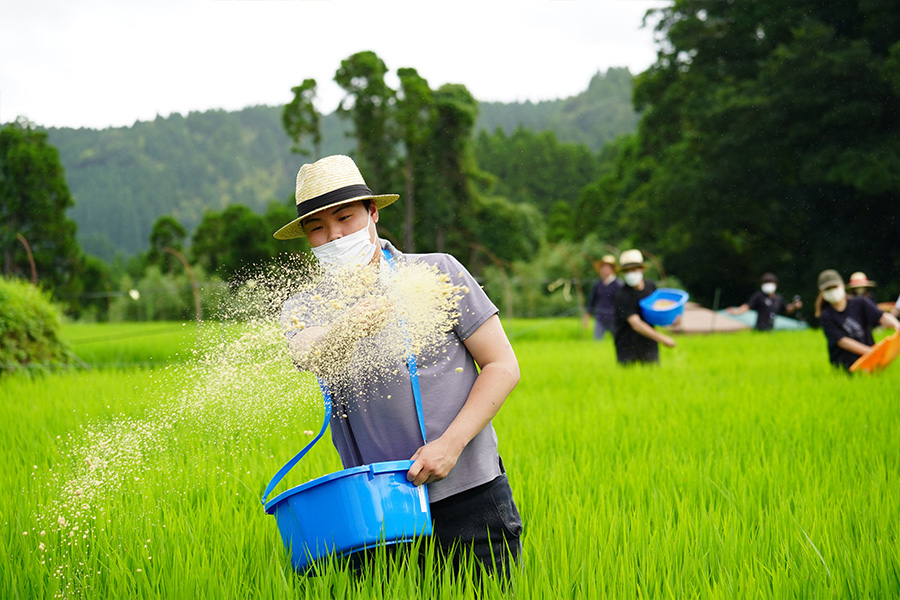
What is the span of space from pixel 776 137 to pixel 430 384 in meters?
23.5

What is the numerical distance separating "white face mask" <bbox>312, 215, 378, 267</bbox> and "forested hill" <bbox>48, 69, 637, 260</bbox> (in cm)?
6443

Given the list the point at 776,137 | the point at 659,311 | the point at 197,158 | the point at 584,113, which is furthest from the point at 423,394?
the point at 584,113

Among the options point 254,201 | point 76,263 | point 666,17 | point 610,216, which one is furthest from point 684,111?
point 254,201

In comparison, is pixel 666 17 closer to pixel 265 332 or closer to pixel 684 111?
pixel 684 111

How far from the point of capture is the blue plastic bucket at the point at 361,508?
6.01 ft

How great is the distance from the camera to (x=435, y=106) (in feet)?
112

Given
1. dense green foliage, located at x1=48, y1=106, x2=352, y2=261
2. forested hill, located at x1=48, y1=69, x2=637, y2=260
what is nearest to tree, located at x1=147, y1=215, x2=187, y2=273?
forested hill, located at x1=48, y1=69, x2=637, y2=260

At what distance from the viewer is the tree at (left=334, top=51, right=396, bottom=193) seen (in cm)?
2959

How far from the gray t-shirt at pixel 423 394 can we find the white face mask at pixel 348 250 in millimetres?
95

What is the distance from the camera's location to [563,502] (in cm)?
313

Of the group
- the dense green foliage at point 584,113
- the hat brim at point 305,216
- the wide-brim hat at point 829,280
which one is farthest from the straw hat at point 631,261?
the dense green foliage at point 584,113

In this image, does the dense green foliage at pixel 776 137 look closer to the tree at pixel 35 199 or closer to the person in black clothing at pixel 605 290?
the person in black clothing at pixel 605 290

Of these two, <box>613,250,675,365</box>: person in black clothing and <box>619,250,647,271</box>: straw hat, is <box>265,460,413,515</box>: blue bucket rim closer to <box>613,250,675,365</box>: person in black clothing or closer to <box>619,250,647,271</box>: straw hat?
<box>613,250,675,365</box>: person in black clothing

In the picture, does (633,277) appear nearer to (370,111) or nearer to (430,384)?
(430,384)
